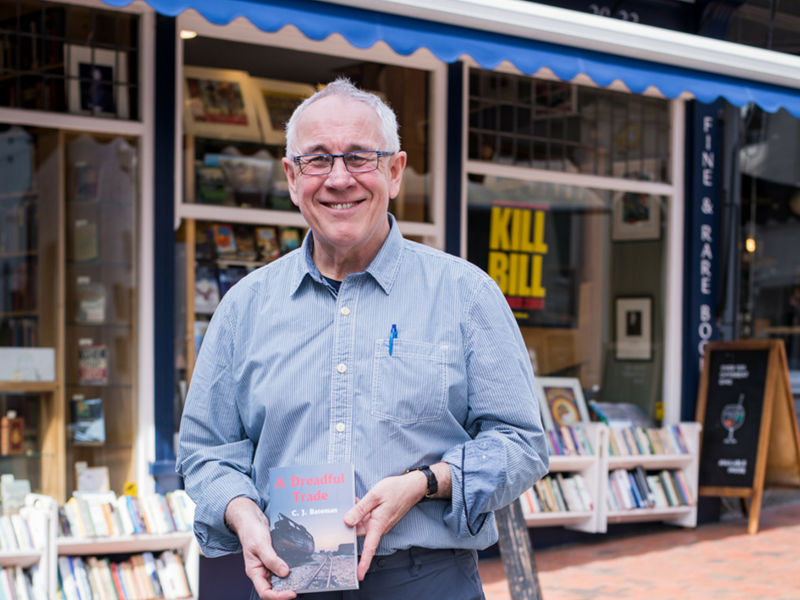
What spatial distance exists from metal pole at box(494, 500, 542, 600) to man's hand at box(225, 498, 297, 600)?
79.4 inches

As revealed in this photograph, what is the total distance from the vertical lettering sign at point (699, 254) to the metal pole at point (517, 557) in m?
3.85

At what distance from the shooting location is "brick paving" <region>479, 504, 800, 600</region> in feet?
17.1

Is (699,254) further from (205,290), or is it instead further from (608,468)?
(205,290)

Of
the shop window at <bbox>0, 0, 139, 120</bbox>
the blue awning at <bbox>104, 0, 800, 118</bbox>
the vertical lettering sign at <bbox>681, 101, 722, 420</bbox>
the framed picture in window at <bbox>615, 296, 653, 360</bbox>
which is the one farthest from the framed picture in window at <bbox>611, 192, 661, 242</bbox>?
the shop window at <bbox>0, 0, 139, 120</bbox>

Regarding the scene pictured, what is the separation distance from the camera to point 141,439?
203 inches

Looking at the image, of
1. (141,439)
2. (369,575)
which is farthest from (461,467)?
(141,439)

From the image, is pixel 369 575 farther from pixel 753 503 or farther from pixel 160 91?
pixel 753 503

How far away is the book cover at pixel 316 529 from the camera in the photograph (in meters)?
1.59

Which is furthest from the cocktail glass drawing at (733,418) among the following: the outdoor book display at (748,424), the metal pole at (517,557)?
the metal pole at (517,557)

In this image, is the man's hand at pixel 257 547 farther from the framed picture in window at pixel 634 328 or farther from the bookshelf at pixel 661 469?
the framed picture in window at pixel 634 328

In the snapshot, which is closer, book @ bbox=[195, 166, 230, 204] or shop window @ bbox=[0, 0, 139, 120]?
shop window @ bbox=[0, 0, 139, 120]

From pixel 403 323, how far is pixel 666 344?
18.7 feet

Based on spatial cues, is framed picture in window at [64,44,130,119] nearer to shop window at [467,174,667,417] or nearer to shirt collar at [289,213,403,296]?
shop window at [467,174,667,417]

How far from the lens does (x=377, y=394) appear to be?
1.70 metres
